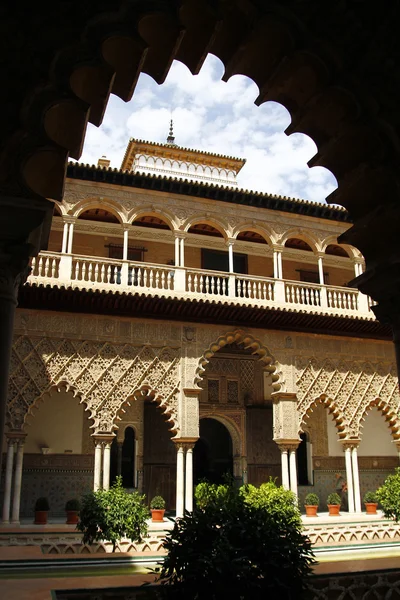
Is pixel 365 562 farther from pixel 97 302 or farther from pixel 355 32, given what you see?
pixel 97 302

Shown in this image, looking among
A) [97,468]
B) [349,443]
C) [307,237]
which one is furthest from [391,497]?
[307,237]

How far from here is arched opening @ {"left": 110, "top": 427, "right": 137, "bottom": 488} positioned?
51.5ft

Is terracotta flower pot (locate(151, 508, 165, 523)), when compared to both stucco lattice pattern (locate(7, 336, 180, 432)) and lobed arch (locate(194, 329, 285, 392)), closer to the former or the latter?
stucco lattice pattern (locate(7, 336, 180, 432))

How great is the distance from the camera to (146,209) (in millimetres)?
14195

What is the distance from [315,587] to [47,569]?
4.25 meters

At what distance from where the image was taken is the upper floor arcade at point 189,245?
13.4m

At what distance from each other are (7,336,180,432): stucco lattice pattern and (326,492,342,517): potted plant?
504cm

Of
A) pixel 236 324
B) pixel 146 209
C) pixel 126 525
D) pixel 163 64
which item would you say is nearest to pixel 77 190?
pixel 146 209

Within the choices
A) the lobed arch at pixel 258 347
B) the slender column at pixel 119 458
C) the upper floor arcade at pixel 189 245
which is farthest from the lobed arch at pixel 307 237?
the slender column at pixel 119 458

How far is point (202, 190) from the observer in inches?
575

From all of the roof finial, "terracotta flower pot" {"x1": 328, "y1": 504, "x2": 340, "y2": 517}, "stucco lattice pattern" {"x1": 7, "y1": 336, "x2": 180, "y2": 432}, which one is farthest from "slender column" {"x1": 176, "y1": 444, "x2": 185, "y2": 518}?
the roof finial

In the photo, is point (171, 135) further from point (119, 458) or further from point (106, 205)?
point (119, 458)

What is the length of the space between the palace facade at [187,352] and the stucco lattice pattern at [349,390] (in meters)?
0.04

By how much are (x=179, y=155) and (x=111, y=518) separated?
14.5 m
